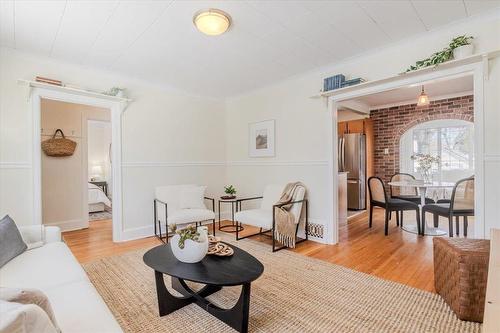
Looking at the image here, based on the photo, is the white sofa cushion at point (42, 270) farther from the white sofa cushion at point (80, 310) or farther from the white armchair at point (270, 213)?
the white armchair at point (270, 213)

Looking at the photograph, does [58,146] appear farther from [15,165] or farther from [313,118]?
[313,118]

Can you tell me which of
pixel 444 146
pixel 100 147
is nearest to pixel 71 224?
pixel 100 147

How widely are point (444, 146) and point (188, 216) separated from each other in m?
5.61

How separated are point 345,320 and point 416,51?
274cm

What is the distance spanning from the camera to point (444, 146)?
18.2ft

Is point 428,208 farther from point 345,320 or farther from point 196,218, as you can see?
point 196,218

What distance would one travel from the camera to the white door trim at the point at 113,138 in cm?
302

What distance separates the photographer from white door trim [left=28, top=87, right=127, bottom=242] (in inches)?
119

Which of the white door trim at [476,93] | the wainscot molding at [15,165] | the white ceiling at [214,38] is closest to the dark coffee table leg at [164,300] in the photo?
the white ceiling at [214,38]

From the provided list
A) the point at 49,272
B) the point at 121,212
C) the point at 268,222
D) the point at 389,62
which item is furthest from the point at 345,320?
the point at 121,212

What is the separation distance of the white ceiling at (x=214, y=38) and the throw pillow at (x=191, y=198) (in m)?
1.78

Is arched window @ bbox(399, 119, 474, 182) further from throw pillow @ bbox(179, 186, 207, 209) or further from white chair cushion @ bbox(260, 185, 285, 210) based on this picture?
throw pillow @ bbox(179, 186, 207, 209)

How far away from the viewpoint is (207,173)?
4836mm

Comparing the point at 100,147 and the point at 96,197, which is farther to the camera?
the point at 100,147
